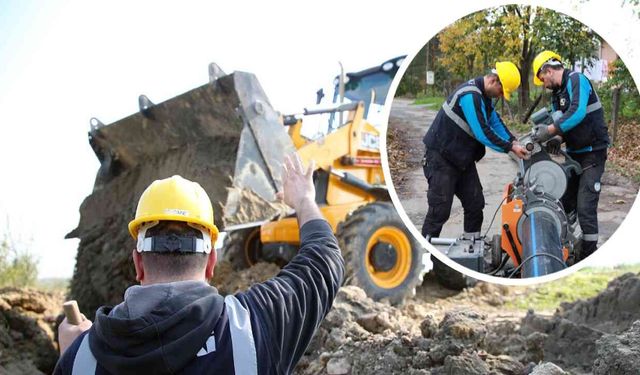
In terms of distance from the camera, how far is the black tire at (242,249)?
838 cm

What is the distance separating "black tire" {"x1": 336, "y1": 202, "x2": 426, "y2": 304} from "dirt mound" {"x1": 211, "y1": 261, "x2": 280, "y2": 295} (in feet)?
2.98

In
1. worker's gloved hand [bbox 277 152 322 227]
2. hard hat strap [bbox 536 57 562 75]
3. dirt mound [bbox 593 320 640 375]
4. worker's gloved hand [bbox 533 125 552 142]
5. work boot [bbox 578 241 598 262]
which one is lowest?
dirt mound [bbox 593 320 640 375]

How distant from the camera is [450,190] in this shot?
3.30m

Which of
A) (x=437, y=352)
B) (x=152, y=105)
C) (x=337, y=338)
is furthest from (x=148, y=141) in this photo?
(x=437, y=352)

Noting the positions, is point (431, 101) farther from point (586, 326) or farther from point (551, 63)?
point (586, 326)

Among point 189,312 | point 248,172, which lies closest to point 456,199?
point 189,312

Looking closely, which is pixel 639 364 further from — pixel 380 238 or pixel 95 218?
pixel 95 218

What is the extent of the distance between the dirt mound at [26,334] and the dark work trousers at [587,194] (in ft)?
15.5

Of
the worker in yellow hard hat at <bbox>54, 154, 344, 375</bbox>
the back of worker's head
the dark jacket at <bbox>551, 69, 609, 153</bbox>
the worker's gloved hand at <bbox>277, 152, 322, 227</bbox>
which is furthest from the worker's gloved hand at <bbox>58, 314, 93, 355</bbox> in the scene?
the dark jacket at <bbox>551, 69, 609, 153</bbox>

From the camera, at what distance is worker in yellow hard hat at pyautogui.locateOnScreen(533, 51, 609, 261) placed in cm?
314

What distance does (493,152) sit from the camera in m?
3.21

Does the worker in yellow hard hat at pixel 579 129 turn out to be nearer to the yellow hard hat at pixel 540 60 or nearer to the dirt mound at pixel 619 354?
the yellow hard hat at pixel 540 60

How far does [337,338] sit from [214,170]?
2295 mm

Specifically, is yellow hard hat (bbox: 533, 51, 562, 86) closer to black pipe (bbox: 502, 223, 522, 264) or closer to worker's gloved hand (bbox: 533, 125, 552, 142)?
worker's gloved hand (bbox: 533, 125, 552, 142)
